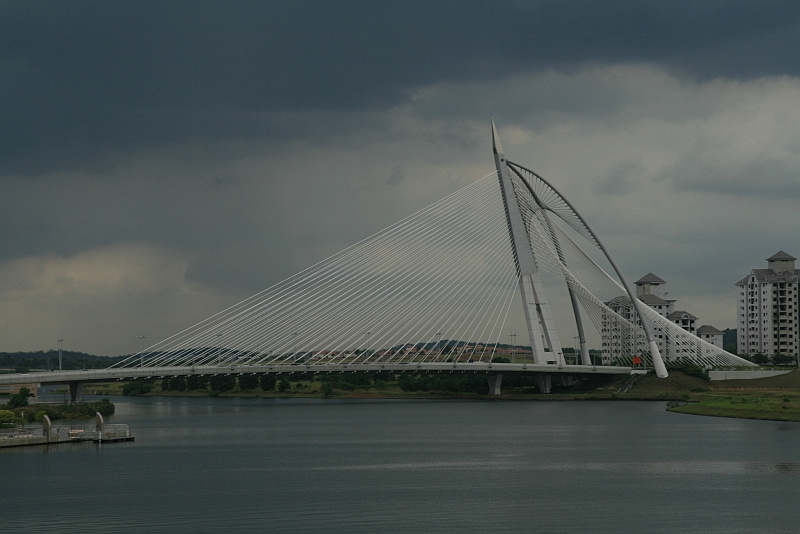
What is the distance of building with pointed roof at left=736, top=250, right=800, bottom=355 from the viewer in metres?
140

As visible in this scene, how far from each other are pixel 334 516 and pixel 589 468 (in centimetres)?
1410

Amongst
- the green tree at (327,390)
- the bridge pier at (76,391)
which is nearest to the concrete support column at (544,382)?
the green tree at (327,390)

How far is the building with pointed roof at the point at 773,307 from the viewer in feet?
459

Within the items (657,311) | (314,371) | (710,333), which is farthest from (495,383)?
(710,333)

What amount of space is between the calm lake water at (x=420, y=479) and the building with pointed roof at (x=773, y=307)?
79916mm

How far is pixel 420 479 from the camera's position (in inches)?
1577

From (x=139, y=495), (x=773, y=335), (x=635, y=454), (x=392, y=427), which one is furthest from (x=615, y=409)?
(x=773, y=335)

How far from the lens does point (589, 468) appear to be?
42.8 metres

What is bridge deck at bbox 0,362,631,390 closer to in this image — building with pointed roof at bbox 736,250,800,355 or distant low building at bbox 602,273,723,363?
distant low building at bbox 602,273,723,363

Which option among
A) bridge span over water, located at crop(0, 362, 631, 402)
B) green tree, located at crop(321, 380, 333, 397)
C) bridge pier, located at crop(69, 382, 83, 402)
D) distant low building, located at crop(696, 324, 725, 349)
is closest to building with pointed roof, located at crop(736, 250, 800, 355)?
distant low building, located at crop(696, 324, 725, 349)

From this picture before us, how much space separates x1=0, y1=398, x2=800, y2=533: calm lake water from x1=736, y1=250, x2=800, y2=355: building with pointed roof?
262ft

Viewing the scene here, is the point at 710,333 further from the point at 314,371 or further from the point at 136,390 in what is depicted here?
the point at 314,371

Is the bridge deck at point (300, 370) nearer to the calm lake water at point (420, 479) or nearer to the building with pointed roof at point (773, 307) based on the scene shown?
the calm lake water at point (420, 479)

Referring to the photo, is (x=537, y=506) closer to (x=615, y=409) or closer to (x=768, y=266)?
(x=615, y=409)
